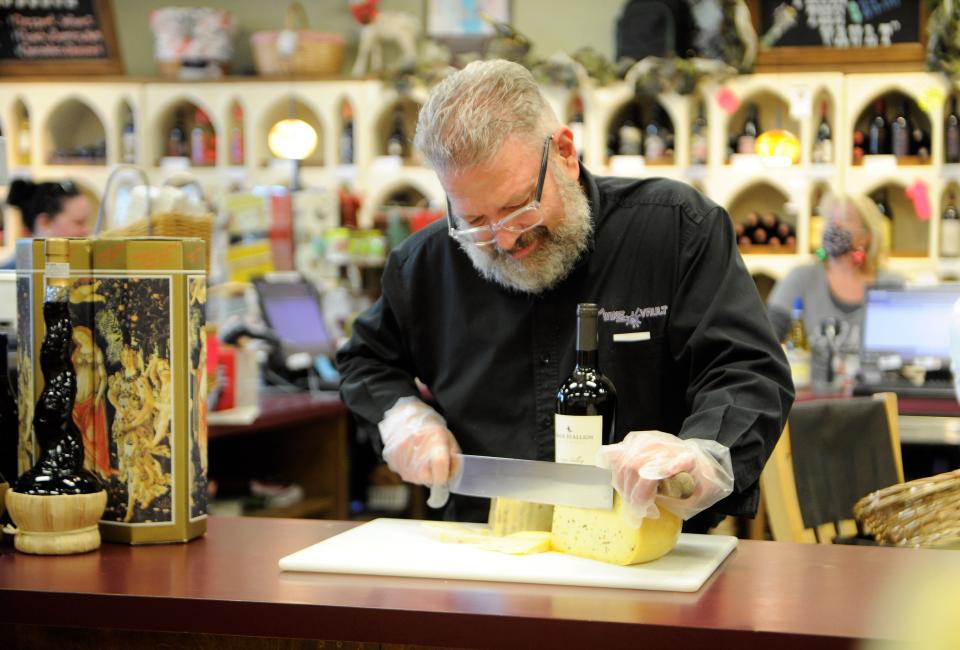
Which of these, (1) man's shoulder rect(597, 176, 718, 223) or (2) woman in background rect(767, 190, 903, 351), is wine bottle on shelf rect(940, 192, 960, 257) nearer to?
(2) woman in background rect(767, 190, 903, 351)

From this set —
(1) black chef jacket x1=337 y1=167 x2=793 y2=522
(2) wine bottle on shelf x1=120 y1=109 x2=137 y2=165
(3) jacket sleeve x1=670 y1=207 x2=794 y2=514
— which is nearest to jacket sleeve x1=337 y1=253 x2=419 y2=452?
(1) black chef jacket x1=337 y1=167 x2=793 y2=522

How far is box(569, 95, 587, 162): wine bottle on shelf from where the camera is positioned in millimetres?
6750

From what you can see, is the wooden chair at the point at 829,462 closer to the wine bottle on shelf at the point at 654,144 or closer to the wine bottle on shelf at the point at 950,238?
the wine bottle on shelf at the point at 950,238

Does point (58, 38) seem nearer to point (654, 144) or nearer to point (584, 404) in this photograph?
point (654, 144)

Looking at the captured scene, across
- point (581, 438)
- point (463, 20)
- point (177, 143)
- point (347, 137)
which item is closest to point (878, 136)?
point (463, 20)

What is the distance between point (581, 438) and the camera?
5.69ft

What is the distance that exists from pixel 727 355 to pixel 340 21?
5882mm

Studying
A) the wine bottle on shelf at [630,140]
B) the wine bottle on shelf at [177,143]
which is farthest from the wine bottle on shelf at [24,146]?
the wine bottle on shelf at [630,140]

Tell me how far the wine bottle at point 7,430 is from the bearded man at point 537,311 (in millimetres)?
592

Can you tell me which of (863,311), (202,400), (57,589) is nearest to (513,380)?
(202,400)

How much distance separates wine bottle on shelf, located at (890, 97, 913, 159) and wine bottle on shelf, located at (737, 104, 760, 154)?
0.72m

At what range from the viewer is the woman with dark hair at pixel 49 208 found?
5.07m

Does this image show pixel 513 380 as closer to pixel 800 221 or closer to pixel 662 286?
pixel 662 286

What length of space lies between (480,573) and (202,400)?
1.82 feet
